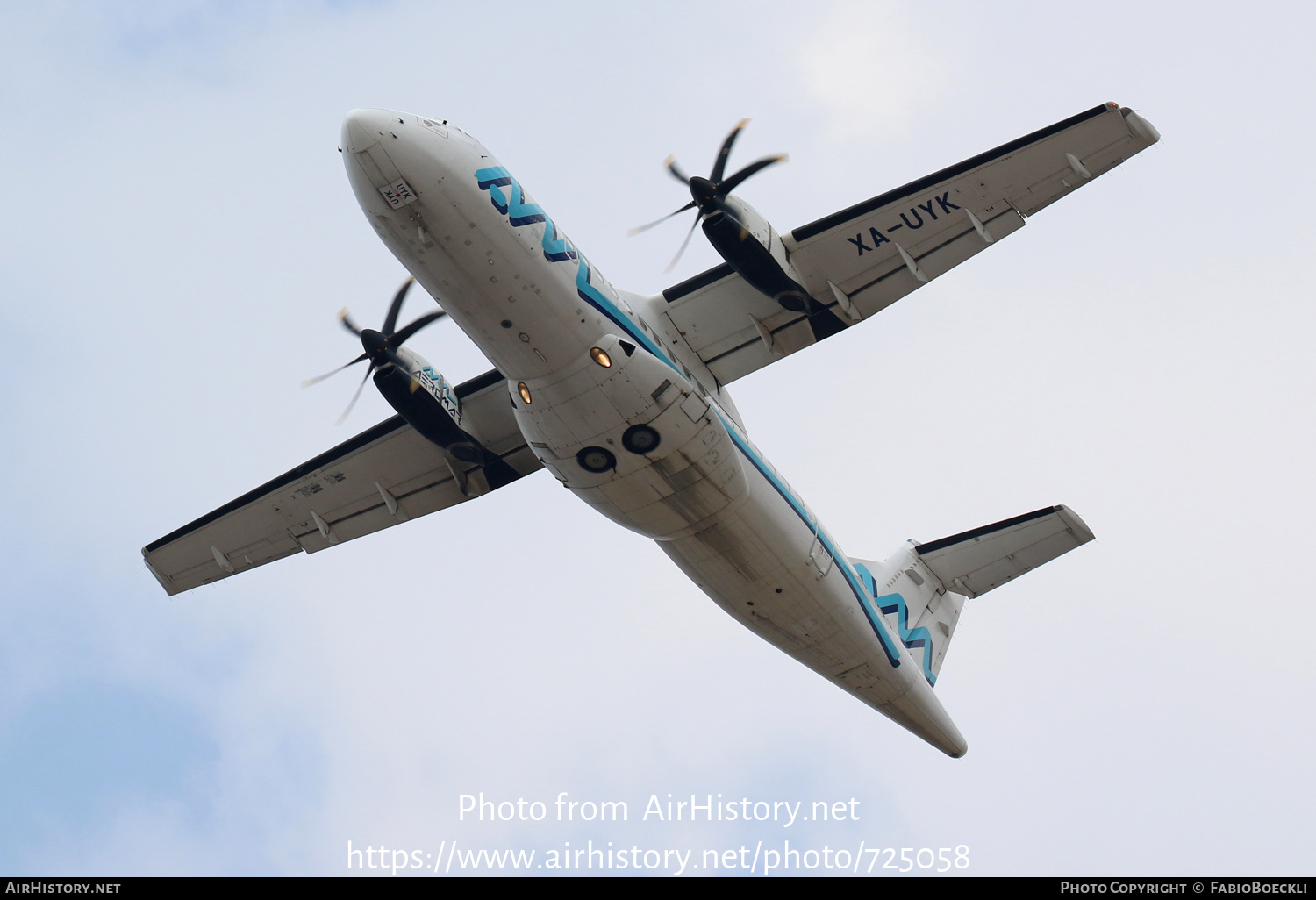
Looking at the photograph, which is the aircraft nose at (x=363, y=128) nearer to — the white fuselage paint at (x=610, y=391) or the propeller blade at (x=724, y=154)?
the white fuselage paint at (x=610, y=391)

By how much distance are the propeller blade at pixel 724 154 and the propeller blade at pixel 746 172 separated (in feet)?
0.81

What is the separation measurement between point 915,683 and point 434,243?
1292 centimetres

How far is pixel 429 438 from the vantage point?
64.0ft

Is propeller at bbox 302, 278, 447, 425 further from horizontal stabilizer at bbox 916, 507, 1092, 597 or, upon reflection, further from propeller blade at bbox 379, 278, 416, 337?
horizontal stabilizer at bbox 916, 507, 1092, 597

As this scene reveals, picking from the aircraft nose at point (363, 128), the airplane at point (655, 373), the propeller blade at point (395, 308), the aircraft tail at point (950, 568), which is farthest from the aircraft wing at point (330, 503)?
the aircraft tail at point (950, 568)

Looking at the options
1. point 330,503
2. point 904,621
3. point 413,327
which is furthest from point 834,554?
point 330,503

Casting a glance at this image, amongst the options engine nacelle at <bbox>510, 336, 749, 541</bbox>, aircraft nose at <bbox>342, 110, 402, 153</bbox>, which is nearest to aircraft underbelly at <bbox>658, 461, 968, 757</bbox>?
engine nacelle at <bbox>510, 336, 749, 541</bbox>

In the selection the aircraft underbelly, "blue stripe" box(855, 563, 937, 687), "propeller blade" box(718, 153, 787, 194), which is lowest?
the aircraft underbelly

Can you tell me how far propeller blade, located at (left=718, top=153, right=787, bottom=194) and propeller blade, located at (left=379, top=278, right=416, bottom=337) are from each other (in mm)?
5005

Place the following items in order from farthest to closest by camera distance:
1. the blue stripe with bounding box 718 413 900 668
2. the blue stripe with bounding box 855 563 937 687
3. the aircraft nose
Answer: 1. the blue stripe with bounding box 855 563 937 687
2. the blue stripe with bounding box 718 413 900 668
3. the aircraft nose

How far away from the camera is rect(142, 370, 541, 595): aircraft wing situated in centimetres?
2125

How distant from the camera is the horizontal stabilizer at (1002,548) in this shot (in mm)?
23672

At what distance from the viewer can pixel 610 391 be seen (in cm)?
1702

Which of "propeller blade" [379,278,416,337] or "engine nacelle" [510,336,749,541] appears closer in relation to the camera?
"engine nacelle" [510,336,749,541]
